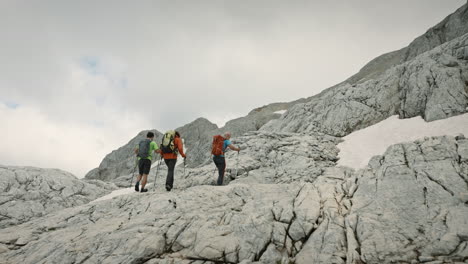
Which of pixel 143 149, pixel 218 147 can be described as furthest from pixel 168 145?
pixel 218 147

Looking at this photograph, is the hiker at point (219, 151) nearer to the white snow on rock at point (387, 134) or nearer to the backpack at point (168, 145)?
the backpack at point (168, 145)

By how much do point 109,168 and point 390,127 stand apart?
190ft

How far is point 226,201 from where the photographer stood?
485 inches

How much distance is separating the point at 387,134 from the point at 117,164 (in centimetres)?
5622

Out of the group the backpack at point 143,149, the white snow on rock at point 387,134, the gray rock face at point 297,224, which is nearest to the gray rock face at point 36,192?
the gray rock face at point 297,224

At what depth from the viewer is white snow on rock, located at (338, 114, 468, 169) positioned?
17672 millimetres

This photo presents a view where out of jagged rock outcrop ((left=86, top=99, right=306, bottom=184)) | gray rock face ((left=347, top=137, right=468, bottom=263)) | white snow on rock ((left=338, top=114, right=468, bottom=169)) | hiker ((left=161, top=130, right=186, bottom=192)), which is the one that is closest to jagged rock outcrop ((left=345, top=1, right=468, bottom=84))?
white snow on rock ((left=338, top=114, right=468, bottom=169))

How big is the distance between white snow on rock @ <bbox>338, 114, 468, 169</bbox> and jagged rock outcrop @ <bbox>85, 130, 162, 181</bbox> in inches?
1859

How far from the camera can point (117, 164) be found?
58.1m

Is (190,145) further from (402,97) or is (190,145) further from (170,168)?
(170,168)

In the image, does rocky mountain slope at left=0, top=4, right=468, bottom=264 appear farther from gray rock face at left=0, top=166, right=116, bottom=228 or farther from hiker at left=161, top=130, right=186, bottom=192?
hiker at left=161, top=130, right=186, bottom=192

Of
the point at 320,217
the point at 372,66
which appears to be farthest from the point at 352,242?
the point at 372,66

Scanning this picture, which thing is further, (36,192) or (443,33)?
(443,33)

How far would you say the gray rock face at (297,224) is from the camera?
8.30 metres
